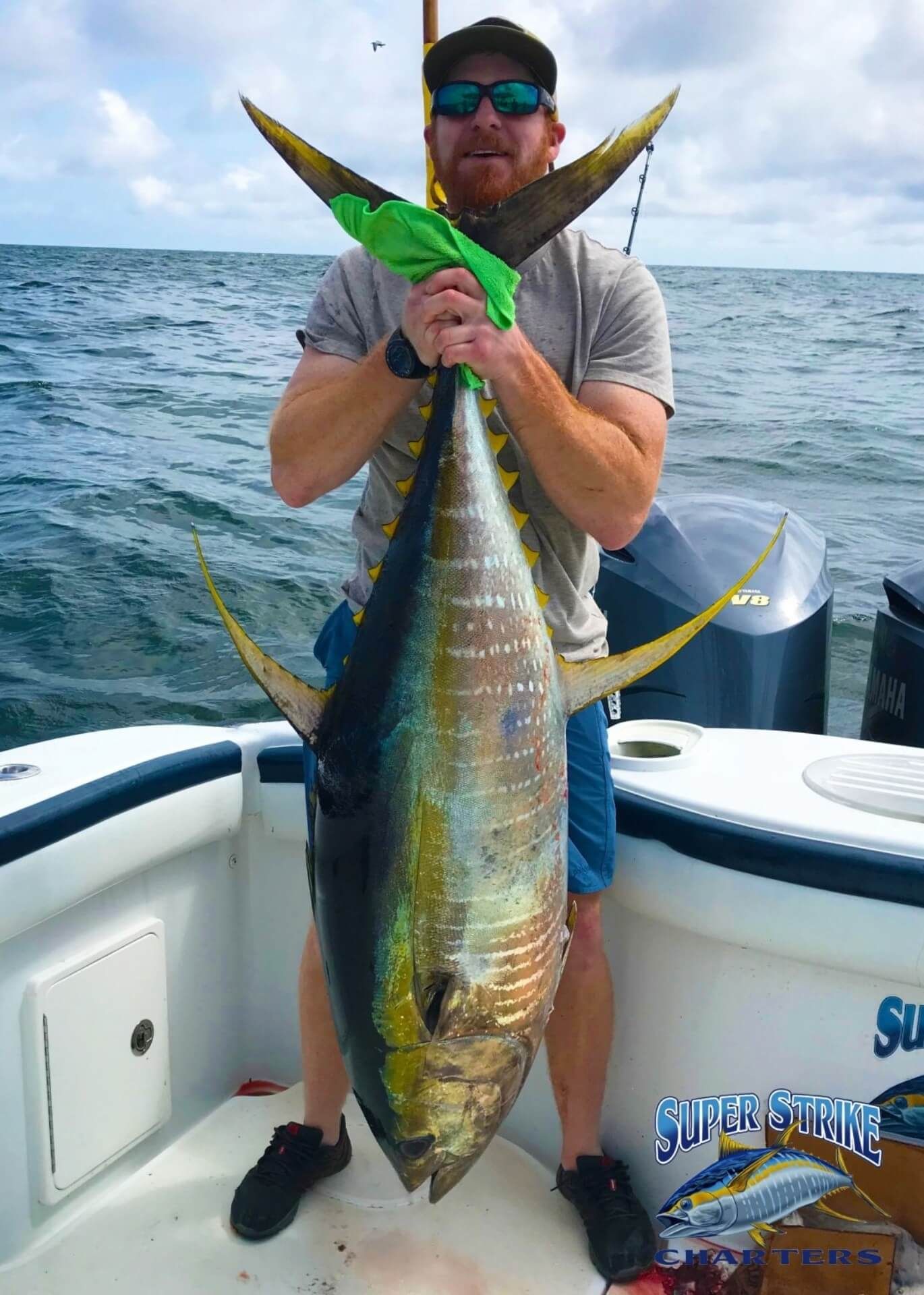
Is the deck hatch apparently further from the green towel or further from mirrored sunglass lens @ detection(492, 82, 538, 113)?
mirrored sunglass lens @ detection(492, 82, 538, 113)

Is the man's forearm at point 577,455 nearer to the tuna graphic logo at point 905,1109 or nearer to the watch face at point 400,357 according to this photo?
the watch face at point 400,357

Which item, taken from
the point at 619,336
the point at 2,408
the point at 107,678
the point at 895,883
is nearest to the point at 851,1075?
the point at 895,883

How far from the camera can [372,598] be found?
4.69 feet

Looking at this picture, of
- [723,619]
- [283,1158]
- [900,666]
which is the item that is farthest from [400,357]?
[900,666]

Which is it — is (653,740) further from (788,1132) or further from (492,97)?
(492,97)

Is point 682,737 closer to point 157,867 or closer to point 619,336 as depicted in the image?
point 619,336

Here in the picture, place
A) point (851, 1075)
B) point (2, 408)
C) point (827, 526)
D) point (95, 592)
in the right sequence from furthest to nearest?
1. point (2, 408)
2. point (827, 526)
3. point (95, 592)
4. point (851, 1075)

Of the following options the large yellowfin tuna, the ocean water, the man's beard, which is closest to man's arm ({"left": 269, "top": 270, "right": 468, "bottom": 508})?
the large yellowfin tuna

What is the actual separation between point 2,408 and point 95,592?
26.6 ft

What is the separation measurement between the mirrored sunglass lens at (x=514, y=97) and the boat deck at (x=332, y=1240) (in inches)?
77.6

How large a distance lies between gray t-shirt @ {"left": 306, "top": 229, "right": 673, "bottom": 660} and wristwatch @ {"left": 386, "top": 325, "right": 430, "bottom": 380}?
0.98 ft

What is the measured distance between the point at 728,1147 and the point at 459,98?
184 cm

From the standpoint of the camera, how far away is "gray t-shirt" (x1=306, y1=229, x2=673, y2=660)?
180cm

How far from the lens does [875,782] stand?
201 cm
